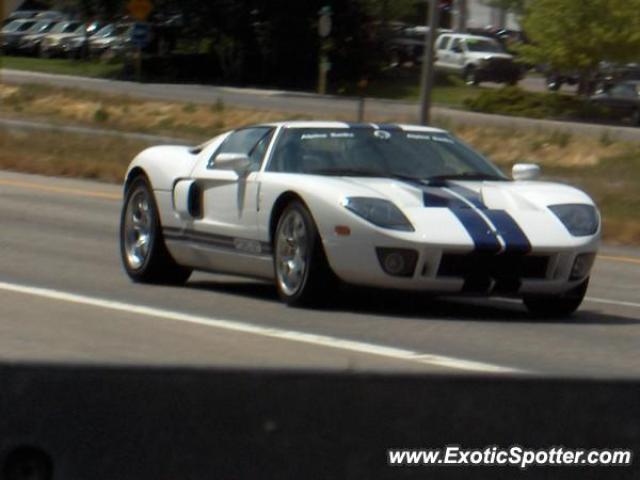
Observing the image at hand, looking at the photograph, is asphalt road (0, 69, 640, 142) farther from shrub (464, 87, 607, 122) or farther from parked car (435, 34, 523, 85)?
parked car (435, 34, 523, 85)

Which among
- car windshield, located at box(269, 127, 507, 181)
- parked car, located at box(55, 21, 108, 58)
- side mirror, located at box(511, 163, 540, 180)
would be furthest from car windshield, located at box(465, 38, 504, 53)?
car windshield, located at box(269, 127, 507, 181)

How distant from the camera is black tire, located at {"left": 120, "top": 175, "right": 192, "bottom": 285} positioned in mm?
12242

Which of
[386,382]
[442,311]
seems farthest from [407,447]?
[442,311]

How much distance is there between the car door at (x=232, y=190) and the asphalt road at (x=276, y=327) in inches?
20.4

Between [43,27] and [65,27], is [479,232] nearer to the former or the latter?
[65,27]

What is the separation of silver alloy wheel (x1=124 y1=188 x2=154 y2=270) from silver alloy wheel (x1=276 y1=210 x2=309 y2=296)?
1.81 metres

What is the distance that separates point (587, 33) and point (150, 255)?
40.3 meters

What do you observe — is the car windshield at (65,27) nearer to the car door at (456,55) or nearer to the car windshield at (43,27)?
the car windshield at (43,27)

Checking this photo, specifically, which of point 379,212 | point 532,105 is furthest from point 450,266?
point 532,105

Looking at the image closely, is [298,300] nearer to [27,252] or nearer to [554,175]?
[27,252]

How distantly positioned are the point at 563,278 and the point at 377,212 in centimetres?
135

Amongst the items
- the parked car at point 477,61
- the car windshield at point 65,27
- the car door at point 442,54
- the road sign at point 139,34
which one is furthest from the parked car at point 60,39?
the parked car at point 477,61

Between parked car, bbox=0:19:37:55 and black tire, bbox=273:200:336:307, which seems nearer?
black tire, bbox=273:200:336:307

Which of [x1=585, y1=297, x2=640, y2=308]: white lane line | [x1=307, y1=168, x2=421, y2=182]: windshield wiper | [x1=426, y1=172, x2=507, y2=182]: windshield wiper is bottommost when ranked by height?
[x1=585, y1=297, x2=640, y2=308]: white lane line
